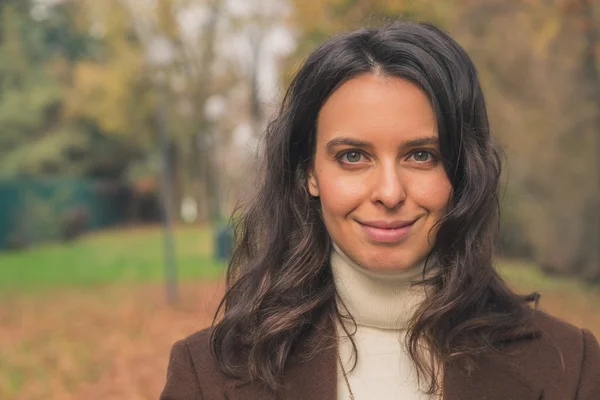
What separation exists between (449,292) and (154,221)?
39977mm

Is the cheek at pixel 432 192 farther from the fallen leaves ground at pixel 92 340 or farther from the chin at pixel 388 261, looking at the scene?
the fallen leaves ground at pixel 92 340

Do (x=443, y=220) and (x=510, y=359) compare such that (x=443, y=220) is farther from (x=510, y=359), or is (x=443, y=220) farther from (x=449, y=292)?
(x=510, y=359)

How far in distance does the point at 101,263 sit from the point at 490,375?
17950 millimetres

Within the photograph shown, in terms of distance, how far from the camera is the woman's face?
1.88 meters

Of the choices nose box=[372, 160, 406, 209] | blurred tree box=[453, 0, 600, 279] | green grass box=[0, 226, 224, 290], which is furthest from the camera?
green grass box=[0, 226, 224, 290]

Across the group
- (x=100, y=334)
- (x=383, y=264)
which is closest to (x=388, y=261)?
(x=383, y=264)

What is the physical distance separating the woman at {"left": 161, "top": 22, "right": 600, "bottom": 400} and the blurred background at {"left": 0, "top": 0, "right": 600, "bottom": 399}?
0.33 meters

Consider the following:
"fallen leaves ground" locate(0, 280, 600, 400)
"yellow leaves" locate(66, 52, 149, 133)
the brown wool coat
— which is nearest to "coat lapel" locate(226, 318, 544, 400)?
the brown wool coat

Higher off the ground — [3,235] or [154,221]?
[3,235]

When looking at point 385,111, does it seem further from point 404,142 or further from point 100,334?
point 100,334

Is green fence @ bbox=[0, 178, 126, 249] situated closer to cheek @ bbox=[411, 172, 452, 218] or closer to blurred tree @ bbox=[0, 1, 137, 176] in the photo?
blurred tree @ bbox=[0, 1, 137, 176]

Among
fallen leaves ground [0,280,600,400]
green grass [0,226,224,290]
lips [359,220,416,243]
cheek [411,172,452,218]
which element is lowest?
green grass [0,226,224,290]

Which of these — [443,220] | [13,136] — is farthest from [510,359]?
[13,136]

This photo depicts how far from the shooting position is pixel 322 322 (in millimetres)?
2111
